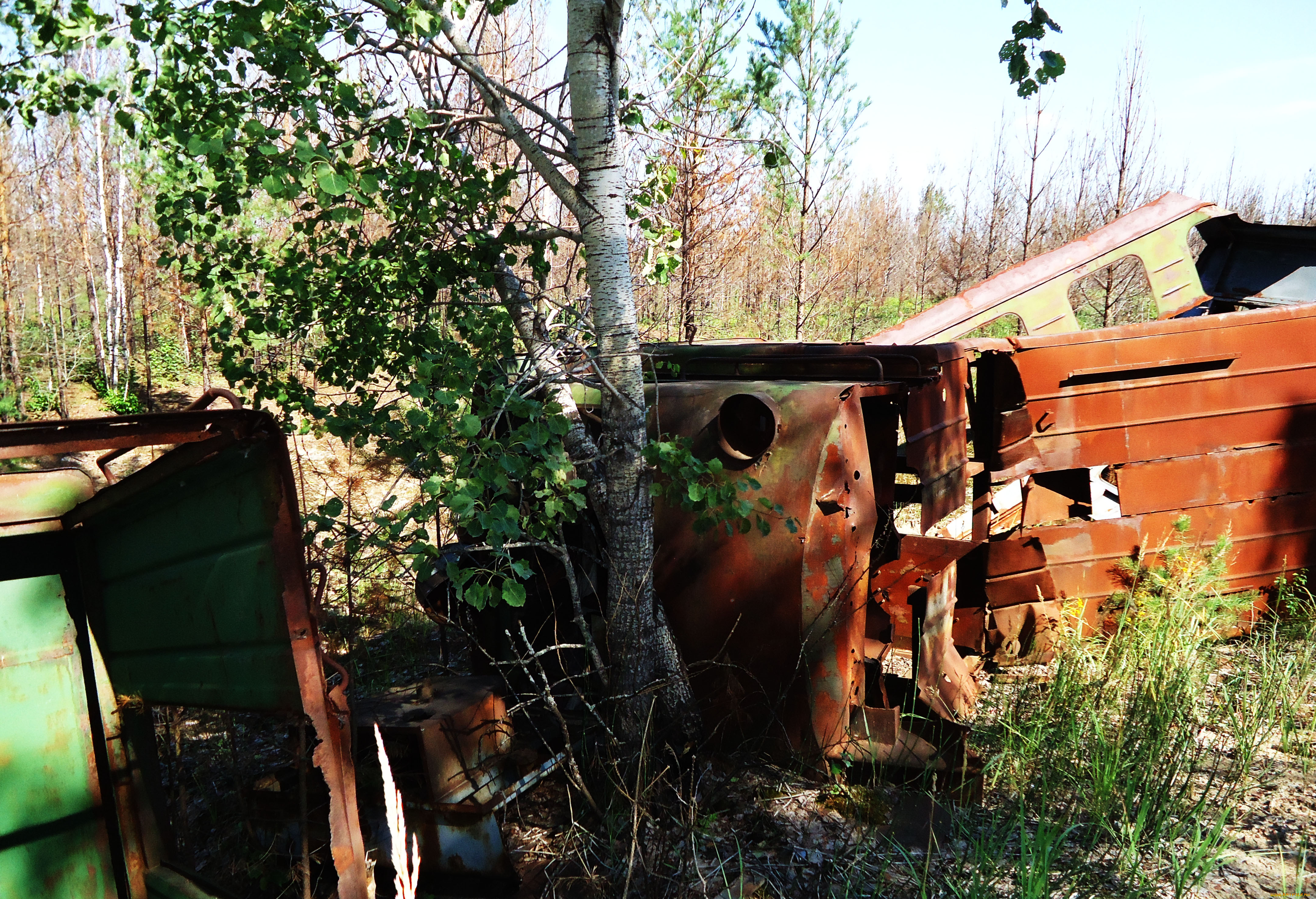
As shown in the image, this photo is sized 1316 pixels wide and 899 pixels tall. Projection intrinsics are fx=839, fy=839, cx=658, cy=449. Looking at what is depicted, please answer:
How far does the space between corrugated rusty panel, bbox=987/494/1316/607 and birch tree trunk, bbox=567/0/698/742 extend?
206 centimetres

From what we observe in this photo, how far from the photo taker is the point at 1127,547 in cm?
464

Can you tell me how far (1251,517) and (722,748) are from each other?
3509mm

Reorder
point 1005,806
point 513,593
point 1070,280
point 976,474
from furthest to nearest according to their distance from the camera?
point 1070,280, point 976,474, point 1005,806, point 513,593

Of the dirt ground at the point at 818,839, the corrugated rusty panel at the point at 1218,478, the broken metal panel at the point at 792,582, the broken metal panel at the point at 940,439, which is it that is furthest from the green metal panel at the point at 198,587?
the corrugated rusty panel at the point at 1218,478

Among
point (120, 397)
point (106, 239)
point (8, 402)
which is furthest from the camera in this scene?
point (106, 239)

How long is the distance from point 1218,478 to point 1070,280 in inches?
63.1

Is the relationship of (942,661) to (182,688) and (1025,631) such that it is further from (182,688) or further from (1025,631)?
(182,688)

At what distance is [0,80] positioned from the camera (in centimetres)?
293

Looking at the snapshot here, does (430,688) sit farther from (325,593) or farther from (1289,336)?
(1289,336)

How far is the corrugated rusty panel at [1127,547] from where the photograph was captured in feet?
14.8

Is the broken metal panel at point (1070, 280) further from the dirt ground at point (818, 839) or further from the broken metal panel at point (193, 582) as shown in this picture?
the broken metal panel at point (193, 582)

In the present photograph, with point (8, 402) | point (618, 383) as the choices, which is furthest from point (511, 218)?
point (8, 402)

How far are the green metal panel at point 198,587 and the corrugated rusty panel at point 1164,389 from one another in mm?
3651

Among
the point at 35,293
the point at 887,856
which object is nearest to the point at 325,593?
the point at 887,856
